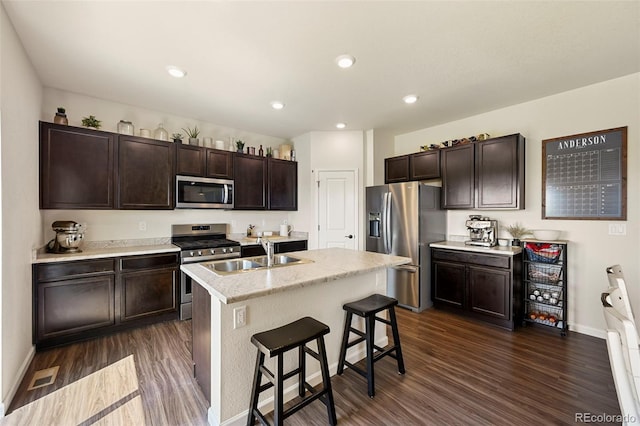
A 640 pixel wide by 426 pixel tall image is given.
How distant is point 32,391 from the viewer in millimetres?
2037

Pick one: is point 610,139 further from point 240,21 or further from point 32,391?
point 32,391

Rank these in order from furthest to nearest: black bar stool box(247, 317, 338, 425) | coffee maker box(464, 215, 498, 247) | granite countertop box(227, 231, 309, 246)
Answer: granite countertop box(227, 231, 309, 246) < coffee maker box(464, 215, 498, 247) < black bar stool box(247, 317, 338, 425)

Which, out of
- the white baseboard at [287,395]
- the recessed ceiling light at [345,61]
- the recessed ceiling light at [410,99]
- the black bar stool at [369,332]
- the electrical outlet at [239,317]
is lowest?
the white baseboard at [287,395]

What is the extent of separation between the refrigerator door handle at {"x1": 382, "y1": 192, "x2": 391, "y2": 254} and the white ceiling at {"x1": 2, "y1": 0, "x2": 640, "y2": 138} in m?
1.28

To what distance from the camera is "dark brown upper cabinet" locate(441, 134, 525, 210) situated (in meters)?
3.28

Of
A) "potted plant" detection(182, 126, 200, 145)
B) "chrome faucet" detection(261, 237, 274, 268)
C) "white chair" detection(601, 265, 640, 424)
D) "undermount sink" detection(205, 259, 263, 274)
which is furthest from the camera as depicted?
"potted plant" detection(182, 126, 200, 145)

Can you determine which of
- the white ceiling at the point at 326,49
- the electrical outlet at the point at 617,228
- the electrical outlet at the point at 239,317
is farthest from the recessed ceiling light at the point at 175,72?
the electrical outlet at the point at 617,228

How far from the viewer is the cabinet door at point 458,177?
11.9 feet

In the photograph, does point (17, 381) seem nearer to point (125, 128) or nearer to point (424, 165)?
point (125, 128)

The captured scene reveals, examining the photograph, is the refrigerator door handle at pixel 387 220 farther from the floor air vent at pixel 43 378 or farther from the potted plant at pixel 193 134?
the floor air vent at pixel 43 378

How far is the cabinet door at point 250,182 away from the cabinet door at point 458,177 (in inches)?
108

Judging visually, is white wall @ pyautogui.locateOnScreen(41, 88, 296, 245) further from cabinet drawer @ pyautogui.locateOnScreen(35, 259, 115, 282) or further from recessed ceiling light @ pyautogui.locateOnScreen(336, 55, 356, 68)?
recessed ceiling light @ pyautogui.locateOnScreen(336, 55, 356, 68)

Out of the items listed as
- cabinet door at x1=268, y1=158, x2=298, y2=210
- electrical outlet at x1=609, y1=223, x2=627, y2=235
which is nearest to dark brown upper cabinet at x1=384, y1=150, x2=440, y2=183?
cabinet door at x1=268, y1=158, x2=298, y2=210

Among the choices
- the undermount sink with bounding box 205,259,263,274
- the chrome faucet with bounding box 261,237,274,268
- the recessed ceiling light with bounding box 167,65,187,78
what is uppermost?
the recessed ceiling light with bounding box 167,65,187,78
